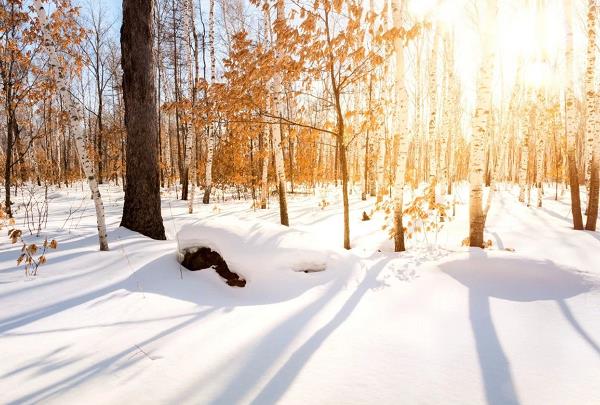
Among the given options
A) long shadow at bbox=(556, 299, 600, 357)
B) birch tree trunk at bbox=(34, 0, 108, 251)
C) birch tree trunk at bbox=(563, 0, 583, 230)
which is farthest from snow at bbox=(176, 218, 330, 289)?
birch tree trunk at bbox=(563, 0, 583, 230)

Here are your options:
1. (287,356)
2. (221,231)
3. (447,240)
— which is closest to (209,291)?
(221,231)

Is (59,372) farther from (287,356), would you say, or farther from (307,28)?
(307,28)

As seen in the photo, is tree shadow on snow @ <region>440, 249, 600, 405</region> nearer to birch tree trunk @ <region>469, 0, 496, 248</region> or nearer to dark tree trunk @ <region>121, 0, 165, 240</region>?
birch tree trunk @ <region>469, 0, 496, 248</region>

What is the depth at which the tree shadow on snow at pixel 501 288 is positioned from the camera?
243 cm

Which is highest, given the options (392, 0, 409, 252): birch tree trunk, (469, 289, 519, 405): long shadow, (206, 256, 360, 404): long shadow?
(392, 0, 409, 252): birch tree trunk

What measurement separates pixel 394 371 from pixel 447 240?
20.5ft

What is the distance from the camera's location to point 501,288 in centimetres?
374

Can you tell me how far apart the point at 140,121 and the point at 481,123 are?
233 inches

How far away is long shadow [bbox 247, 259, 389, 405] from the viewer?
2136 mm

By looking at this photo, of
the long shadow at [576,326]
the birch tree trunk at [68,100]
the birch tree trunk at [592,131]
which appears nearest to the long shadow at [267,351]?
the long shadow at [576,326]

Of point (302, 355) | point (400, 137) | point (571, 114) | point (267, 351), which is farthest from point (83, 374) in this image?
point (571, 114)

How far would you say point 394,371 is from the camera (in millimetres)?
2365

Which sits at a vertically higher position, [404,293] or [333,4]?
[333,4]

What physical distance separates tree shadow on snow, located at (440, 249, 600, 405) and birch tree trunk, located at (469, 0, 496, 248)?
1383mm
